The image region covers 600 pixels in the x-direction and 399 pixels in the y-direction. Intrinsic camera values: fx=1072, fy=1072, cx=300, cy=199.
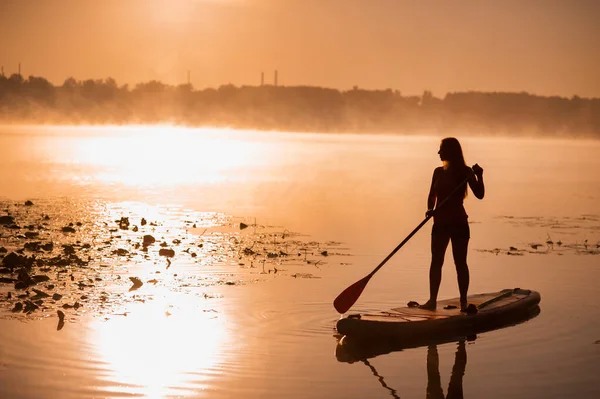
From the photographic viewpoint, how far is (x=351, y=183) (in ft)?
152

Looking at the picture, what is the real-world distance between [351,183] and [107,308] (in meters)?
33.4

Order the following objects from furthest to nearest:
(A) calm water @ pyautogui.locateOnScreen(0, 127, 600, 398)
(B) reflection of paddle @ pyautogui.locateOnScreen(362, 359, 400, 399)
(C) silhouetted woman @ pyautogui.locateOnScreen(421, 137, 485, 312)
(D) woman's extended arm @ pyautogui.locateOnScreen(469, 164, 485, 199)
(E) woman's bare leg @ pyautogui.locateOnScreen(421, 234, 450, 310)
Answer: (E) woman's bare leg @ pyautogui.locateOnScreen(421, 234, 450, 310) → (C) silhouetted woman @ pyautogui.locateOnScreen(421, 137, 485, 312) → (D) woman's extended arm @ pyautogui.locateOnScreen(469, 164, 485, 199) → (A) calm water @ pyautogui.locateOnScreen(0, 127, 600, 398) → (B) reflection of paddle @ pyautogui.locateOnScreen(362, 359, 400, 399)

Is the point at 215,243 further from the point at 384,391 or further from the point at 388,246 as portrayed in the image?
the point at 384,391

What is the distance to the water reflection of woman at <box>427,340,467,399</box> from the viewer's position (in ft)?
33.2

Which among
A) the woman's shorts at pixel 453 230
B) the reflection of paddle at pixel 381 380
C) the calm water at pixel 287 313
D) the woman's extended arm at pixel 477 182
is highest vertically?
the woman's extended arm at pixel 477 182

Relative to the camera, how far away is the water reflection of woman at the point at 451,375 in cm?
1013

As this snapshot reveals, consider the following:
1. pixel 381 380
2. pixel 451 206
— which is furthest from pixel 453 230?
pixel 381 380

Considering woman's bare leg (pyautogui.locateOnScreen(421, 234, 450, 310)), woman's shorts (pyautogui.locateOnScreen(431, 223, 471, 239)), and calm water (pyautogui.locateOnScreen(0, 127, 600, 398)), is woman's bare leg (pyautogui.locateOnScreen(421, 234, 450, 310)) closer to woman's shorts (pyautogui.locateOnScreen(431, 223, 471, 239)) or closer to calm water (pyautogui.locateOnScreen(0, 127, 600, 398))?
woman's shorts (pyautogui.locateOnScreen(431, 223, 471, 239))

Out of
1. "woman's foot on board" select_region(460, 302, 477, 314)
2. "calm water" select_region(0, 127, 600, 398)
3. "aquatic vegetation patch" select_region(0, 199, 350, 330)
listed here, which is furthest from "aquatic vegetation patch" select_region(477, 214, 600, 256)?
"woman's foot on board" select_region(460, 302, 477, 314)

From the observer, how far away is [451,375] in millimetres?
10781

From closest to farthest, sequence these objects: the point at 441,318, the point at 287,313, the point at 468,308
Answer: the point at 441,318 → the point at 468,308 → the point at 287,313

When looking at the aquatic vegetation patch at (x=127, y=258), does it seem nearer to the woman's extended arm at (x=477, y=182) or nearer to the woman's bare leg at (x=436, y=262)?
the woman's bare leg at (x=436, y=262)

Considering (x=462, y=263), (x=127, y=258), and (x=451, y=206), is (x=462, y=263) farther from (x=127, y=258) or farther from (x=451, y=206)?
(x=127, y=258)

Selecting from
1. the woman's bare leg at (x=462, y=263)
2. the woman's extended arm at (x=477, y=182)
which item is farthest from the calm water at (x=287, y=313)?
the woman's extended arm at (x=477, y=182)
